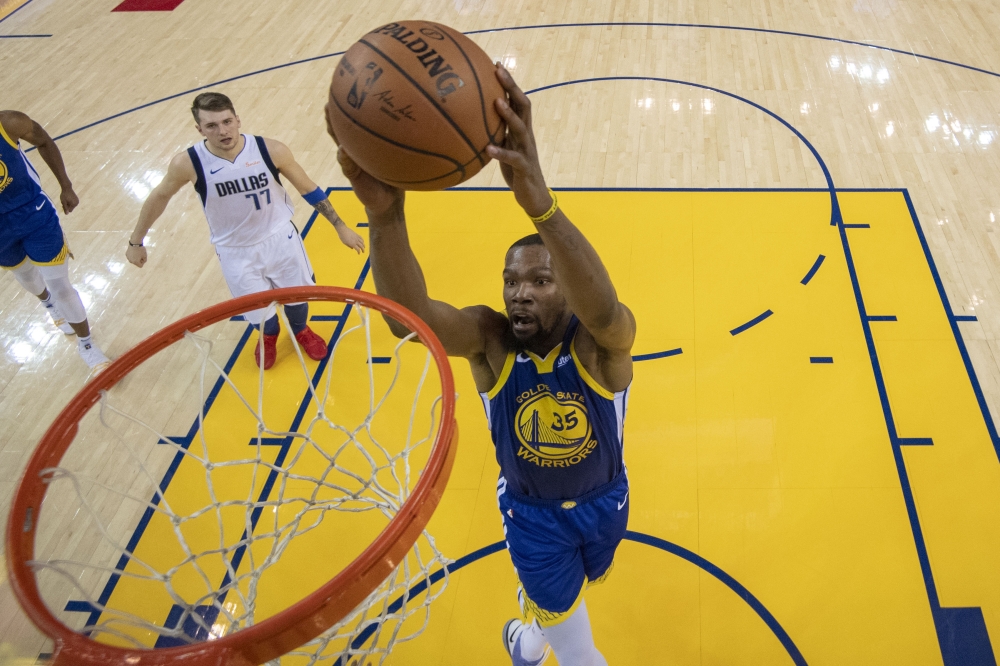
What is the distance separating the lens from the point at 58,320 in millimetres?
5500

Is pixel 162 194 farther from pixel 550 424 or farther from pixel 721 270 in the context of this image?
pixel 721 270

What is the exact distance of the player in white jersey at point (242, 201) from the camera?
4.39m

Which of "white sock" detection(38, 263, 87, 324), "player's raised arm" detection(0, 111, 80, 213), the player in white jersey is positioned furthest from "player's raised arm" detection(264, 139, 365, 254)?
"white sock" detection(38, 263, 87, 324)

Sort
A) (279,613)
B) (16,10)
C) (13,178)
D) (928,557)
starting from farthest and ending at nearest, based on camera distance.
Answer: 1. (16,10)
2. (13,178)
3. (928,557)
4. (279,613)

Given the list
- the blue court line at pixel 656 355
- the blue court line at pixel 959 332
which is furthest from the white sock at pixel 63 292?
the blue court line at pixel 959 332

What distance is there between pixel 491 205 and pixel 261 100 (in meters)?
3.30

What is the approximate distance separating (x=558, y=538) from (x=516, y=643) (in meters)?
0.72

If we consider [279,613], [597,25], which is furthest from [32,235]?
[597,25]

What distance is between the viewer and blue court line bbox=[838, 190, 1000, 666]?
3383mm

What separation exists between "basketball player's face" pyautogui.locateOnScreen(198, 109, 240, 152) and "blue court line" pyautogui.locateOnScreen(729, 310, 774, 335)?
10.3 ft

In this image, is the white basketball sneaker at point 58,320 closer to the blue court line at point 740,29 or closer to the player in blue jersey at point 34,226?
the player in blue jersey at point 34,226

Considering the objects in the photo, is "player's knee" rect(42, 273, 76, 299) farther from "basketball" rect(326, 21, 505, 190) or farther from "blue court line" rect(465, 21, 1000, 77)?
"blue court line" rect(465, 21, 1000, 77)

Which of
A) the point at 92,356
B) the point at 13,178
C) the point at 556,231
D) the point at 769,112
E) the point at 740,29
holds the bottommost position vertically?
the point at 740,29

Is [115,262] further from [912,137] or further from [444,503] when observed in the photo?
[912,137]
